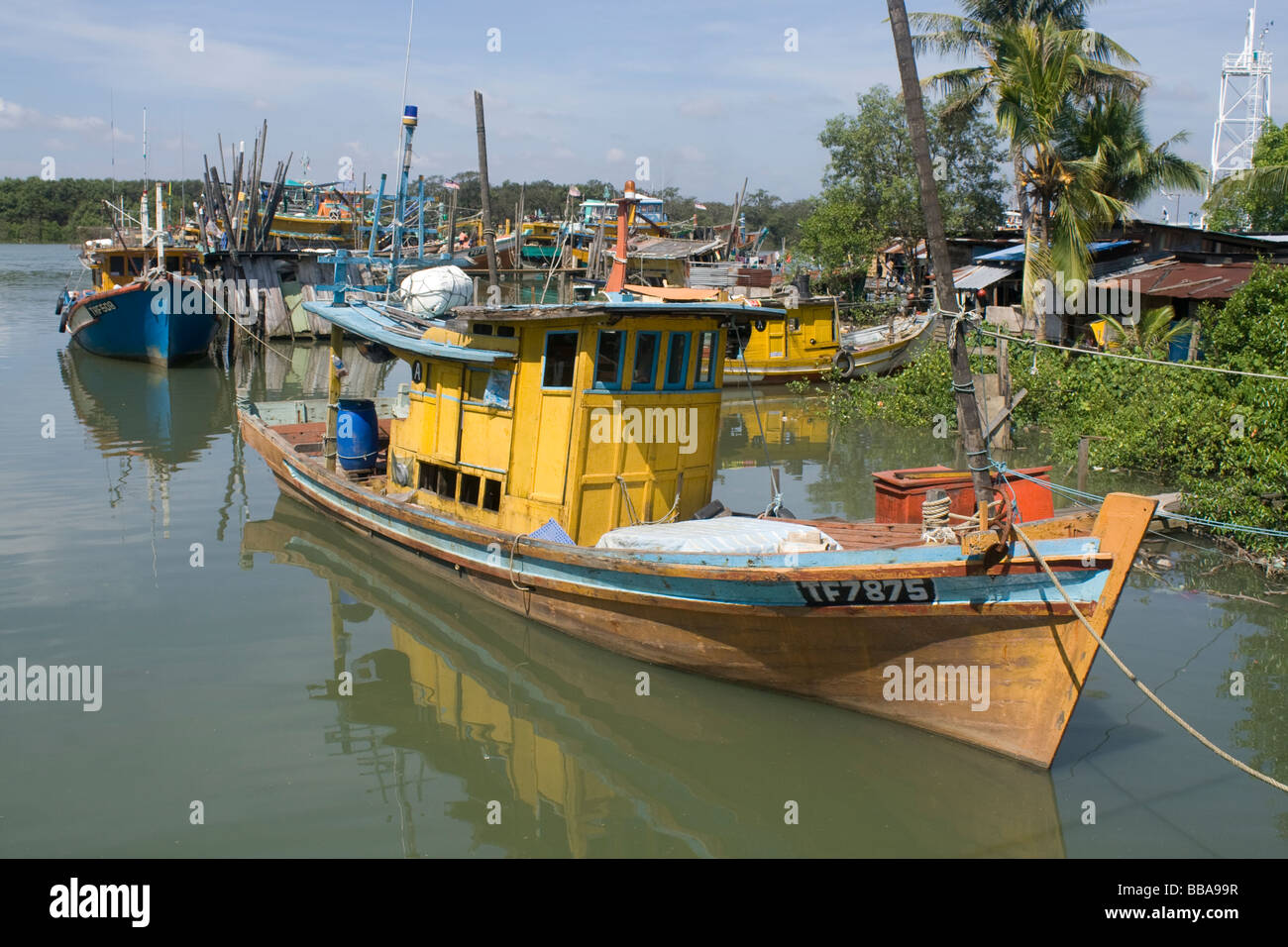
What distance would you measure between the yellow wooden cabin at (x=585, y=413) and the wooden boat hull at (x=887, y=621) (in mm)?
772

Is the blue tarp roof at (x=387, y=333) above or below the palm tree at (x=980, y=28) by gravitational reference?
below

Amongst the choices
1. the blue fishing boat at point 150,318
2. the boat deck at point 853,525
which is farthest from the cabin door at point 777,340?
the blue fishing boat at point 150,318

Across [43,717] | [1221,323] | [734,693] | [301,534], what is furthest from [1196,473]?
[43,717]

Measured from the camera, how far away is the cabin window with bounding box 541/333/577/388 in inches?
371

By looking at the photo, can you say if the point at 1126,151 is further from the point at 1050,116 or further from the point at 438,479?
the point at 438,479

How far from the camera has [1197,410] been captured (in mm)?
13047

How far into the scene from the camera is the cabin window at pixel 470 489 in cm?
1080

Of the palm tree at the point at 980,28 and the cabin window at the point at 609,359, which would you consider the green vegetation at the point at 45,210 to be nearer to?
the palm tree at the point at 980,28

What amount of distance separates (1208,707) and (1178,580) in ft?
10.2

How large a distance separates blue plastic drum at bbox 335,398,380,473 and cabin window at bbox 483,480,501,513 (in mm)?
3432

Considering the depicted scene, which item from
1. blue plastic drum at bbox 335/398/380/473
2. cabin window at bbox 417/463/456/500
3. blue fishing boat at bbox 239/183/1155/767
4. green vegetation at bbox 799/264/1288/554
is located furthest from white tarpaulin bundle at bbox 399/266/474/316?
green vegetation at bbox 799/264/1288/554

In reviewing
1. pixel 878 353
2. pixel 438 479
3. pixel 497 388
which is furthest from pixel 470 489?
pixel 878 353

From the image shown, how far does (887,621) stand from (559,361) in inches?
157

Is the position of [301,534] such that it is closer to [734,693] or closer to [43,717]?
[43,717]
